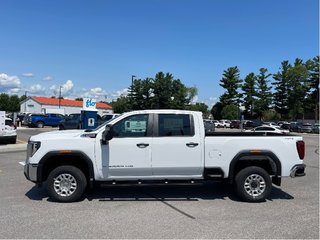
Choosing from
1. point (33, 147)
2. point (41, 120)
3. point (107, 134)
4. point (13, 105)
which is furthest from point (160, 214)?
point (13, 105)

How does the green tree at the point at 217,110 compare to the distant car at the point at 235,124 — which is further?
the green tree at the point at 217,110

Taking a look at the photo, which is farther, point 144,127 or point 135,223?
point 144,127

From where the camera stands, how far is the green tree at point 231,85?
93500 millimetres

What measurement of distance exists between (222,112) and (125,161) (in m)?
87.3

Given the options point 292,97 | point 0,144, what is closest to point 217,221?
point 0,144

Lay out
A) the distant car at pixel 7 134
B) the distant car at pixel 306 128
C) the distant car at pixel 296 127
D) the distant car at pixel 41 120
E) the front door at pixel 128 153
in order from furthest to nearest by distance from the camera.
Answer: the distant car at pixel 296 127 → the distant car at pixel 306 128 → the distant car at pixel 41 120 → the distant car at pixel 7 134 → the front door at pixel 128 153

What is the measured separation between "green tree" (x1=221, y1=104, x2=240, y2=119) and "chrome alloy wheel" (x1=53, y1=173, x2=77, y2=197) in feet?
276

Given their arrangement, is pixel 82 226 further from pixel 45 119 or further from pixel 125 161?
pixel 45 119

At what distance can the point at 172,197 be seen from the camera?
8.30 m

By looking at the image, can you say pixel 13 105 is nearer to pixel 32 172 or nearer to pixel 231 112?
pixel 231 112

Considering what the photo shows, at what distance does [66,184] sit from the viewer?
7770mm

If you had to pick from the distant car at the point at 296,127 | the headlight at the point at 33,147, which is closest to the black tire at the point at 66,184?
the headlight at the point at 33,147

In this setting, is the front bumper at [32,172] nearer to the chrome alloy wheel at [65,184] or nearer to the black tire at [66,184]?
the black tire at [66,184]

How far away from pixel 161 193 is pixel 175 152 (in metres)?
1.31
